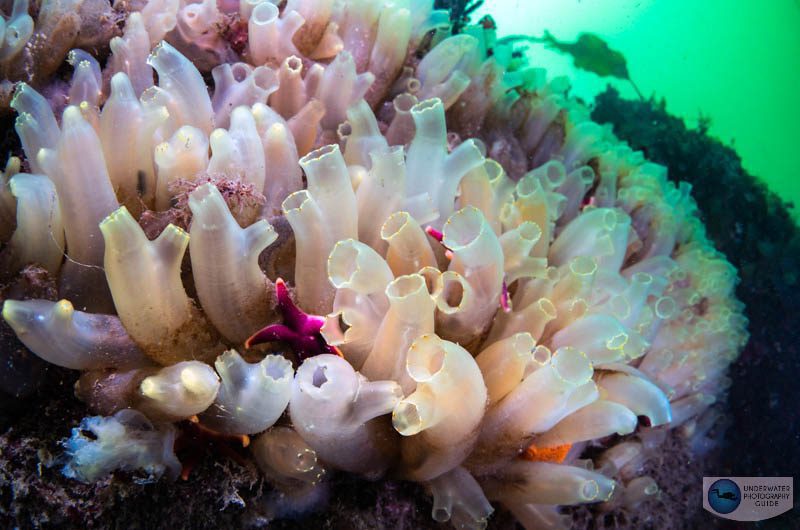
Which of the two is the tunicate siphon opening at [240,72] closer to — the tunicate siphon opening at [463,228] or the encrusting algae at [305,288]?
the encrusting algae at [305,288]

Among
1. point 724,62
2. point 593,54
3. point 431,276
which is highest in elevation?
point 724,62

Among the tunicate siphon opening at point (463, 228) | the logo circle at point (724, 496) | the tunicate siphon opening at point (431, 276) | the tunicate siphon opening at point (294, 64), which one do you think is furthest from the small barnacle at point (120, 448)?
the logo circle at point (724, 496)

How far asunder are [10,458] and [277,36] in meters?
2.53

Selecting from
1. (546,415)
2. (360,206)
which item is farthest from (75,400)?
(546,415)

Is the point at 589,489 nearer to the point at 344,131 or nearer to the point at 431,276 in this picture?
the point at 431,276

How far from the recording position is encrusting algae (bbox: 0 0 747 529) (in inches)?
76.0

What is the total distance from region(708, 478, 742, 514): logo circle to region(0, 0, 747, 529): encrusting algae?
2.79 feet

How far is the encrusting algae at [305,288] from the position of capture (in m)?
1.93

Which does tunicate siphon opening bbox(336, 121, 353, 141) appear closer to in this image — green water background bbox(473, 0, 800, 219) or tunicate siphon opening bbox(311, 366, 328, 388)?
tunicate siphon opening bbox(311, 366, 328, 388)

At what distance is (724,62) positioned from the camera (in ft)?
134

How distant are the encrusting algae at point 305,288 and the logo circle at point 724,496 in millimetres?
850

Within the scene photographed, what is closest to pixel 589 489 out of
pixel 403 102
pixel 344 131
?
pixel 344 131

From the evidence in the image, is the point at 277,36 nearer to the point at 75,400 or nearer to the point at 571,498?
the point at 75,400

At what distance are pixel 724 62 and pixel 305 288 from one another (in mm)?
48784
